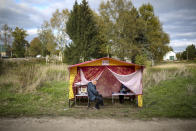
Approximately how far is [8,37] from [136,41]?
30.5 metres

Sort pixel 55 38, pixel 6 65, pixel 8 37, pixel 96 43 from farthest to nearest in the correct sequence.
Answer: pixel 8 37, pixel 55 38, pixel 96 43, pixel 6 65

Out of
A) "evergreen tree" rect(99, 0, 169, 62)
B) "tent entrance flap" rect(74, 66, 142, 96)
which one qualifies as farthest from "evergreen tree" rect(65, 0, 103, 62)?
"tent entrance flap" rect(74, 66, 142, 96)

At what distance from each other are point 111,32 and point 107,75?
18.9m

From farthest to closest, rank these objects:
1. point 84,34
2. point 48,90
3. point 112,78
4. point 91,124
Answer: point 84,34 → point 48,90 → point 112,78 → point 91,124

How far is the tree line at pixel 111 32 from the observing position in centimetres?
2788

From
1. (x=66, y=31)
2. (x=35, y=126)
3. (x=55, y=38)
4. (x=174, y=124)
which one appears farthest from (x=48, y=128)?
(x=55, y=38)

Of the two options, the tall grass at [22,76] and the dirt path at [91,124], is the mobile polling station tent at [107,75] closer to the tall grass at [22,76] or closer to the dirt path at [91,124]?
the dirt path at [91,124]

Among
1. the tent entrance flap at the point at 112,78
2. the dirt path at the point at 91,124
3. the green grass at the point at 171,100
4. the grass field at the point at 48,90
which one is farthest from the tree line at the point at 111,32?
the dirt path at the point at 91,124

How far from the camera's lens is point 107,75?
10734 mm

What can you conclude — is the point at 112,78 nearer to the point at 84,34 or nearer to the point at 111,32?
the point at 111,32

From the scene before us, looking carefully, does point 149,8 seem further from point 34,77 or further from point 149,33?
point 34,77

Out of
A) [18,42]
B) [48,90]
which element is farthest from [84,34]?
[18,42]

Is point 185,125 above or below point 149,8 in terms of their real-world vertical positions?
below

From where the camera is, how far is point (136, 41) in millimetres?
29844
